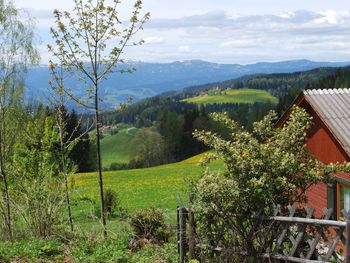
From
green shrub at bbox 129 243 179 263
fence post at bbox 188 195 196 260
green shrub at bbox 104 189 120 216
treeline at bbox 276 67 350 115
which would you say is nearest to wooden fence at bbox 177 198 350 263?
fence post at bbox 188 195 196 260

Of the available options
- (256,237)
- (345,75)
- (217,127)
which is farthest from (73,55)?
(345,75)

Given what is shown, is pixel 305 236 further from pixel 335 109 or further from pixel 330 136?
pixel 335 109

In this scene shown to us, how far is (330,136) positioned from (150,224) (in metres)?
6.25

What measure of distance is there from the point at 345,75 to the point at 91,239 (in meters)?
130

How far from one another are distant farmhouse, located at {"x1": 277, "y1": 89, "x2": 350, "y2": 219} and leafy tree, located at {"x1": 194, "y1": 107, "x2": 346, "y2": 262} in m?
3.86

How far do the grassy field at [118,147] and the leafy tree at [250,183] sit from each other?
134 m

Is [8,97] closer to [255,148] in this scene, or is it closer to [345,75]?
[255,148]

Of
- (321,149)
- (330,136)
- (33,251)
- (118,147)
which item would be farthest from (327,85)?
(33,251)

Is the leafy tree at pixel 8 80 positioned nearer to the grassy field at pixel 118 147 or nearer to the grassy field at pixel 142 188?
the grassy field at pixel 142 188

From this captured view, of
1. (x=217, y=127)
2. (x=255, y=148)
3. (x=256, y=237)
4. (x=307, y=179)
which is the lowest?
(x=217, y=127)

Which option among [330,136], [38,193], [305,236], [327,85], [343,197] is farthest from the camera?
[327,85]

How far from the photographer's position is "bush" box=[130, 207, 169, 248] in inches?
530

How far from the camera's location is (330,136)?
1505cm

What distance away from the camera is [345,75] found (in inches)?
5172
